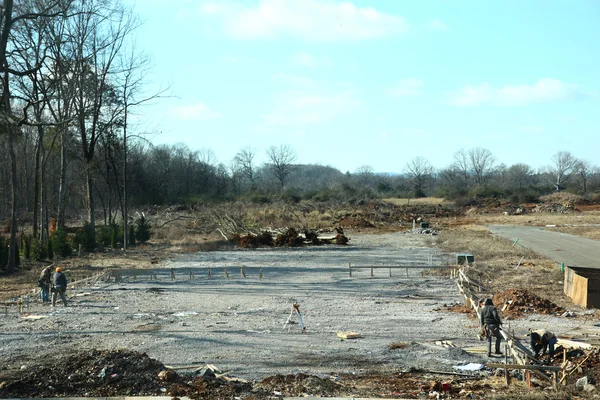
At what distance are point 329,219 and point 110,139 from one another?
81.2 feet

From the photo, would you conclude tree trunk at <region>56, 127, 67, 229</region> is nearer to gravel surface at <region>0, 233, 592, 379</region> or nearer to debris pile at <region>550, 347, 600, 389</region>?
gravel surface at <region>0, 233, 592, 379</region>

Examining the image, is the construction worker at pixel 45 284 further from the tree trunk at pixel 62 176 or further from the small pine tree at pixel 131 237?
the small pine tree at pixel 131 237

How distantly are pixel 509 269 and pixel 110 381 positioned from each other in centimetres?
2290

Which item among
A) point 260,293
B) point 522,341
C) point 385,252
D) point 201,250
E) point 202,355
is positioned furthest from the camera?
point 201,250

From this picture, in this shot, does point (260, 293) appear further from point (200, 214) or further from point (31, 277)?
point (200, 214)

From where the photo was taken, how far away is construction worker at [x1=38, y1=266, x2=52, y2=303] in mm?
21031

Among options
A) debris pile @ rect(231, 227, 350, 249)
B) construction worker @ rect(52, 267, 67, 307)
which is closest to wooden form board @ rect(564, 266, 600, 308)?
construction worker @ rect(52, 267, 67, 307)

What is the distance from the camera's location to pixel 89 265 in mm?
32438

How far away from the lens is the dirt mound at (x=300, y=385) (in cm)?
1041

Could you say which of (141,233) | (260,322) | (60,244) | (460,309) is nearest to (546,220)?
(141,233)

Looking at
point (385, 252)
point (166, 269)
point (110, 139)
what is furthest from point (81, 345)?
point (110, 139)

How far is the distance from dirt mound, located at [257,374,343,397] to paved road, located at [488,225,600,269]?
24258 mm

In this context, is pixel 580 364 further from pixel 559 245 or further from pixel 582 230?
pixel 582 230

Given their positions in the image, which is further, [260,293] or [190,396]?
[260,293]
